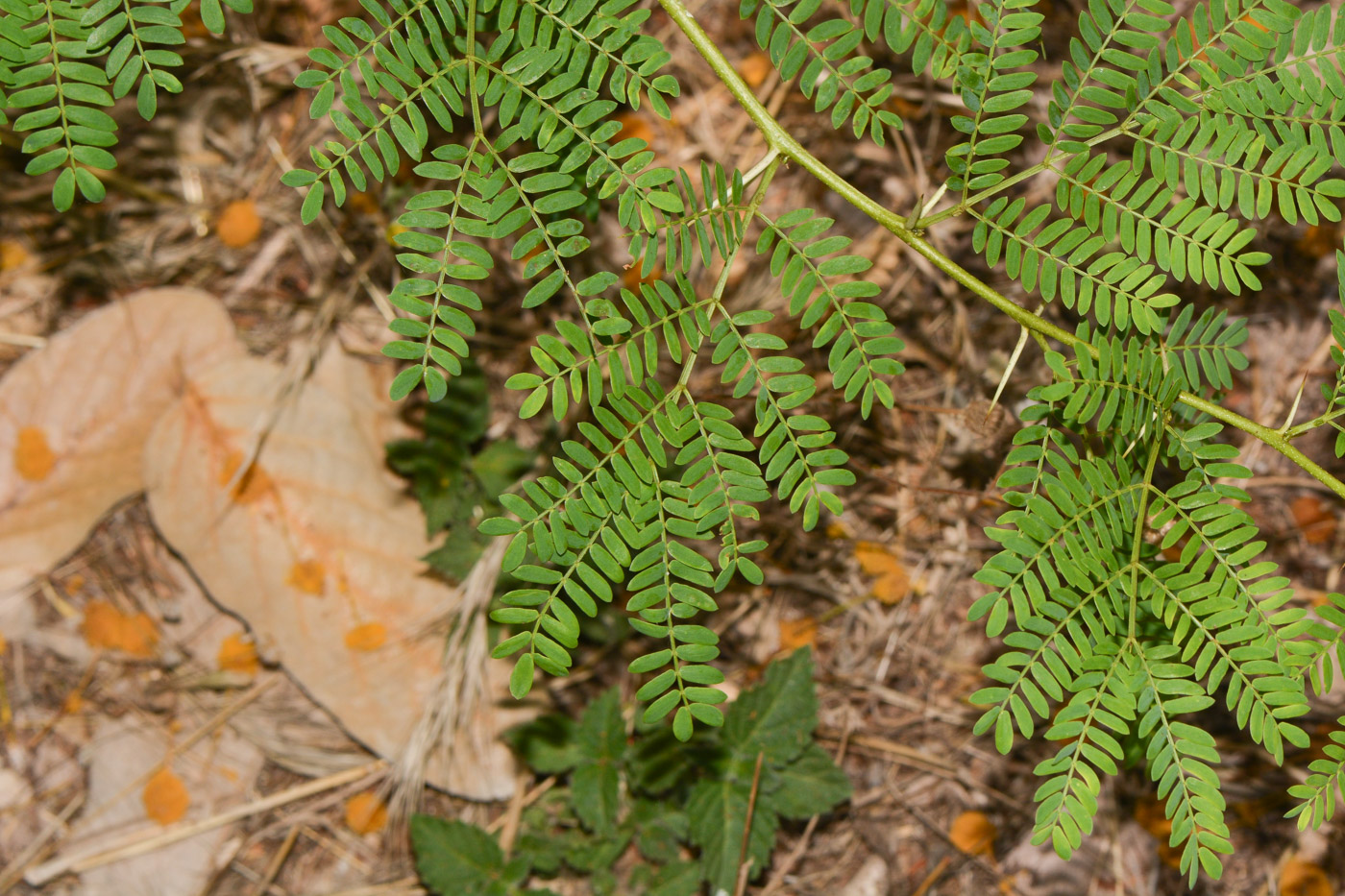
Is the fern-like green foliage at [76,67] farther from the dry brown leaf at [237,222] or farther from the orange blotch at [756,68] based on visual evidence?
the orange blotch at [756,68]

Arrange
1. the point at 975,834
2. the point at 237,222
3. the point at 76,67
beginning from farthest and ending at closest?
the point at 237,222, the point at 975,834, the point at 76,67

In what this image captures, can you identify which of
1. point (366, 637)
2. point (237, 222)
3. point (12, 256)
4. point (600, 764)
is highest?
point (237, 222)

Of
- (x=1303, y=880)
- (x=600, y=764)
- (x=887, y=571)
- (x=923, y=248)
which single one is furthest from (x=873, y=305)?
(x=1303, y=880)

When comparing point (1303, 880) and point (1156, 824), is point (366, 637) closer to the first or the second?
point (1156, 824)

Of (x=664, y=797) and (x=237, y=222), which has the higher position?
(x=237, y=222)

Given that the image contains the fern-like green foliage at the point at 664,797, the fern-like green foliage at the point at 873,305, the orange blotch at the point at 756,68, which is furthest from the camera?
the orange blotch at the point at 756,68

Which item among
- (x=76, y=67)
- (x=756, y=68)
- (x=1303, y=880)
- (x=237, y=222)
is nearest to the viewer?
(x=76, y=67)

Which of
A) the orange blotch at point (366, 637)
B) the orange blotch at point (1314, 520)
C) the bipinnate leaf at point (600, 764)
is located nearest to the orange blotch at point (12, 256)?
the orange blotch at point (366, 637)
